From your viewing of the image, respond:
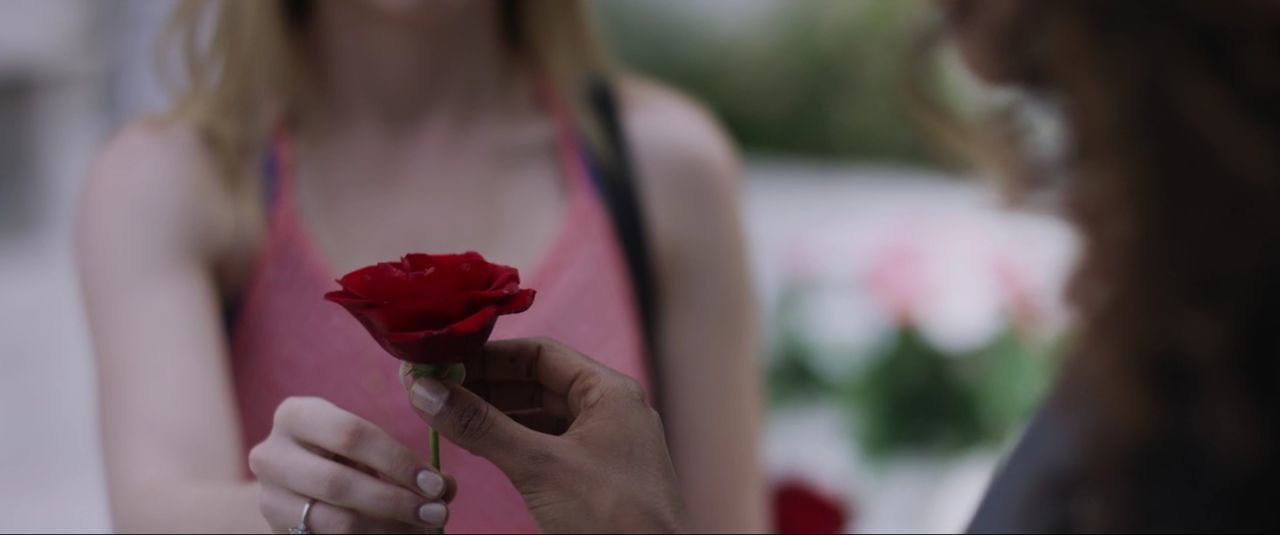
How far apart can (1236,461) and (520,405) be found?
0.23 meters

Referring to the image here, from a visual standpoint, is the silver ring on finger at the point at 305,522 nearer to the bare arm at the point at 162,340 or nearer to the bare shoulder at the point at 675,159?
the bare arm at the point at 162,340

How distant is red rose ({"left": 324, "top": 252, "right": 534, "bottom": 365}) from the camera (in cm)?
38

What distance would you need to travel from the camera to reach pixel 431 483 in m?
0.43

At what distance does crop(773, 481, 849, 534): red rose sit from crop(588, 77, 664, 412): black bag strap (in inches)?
6.2

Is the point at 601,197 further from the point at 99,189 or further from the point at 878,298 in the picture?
the point at 878,298

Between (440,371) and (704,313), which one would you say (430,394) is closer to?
(440,371)

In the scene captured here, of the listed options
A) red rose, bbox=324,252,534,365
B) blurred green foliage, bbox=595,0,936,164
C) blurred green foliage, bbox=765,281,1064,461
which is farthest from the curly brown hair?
blurred green foliage, bbox=595,0,936,164

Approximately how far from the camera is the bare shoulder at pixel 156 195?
2.09 feet

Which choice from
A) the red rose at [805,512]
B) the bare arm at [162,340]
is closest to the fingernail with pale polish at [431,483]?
the bare arm at [162,340]

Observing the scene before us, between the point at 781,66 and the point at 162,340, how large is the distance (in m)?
0.70

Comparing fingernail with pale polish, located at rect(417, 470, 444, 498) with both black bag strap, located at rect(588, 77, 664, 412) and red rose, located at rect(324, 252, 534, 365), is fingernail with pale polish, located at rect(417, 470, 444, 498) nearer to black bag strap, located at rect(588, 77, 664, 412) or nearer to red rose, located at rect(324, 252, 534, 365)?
red rose, located at rect(324, 252, 534, 365)

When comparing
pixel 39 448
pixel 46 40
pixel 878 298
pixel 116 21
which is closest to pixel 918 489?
pixel 878 298

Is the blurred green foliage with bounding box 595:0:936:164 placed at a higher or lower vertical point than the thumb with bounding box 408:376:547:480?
higher

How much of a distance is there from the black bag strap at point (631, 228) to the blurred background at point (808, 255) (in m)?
0.16
